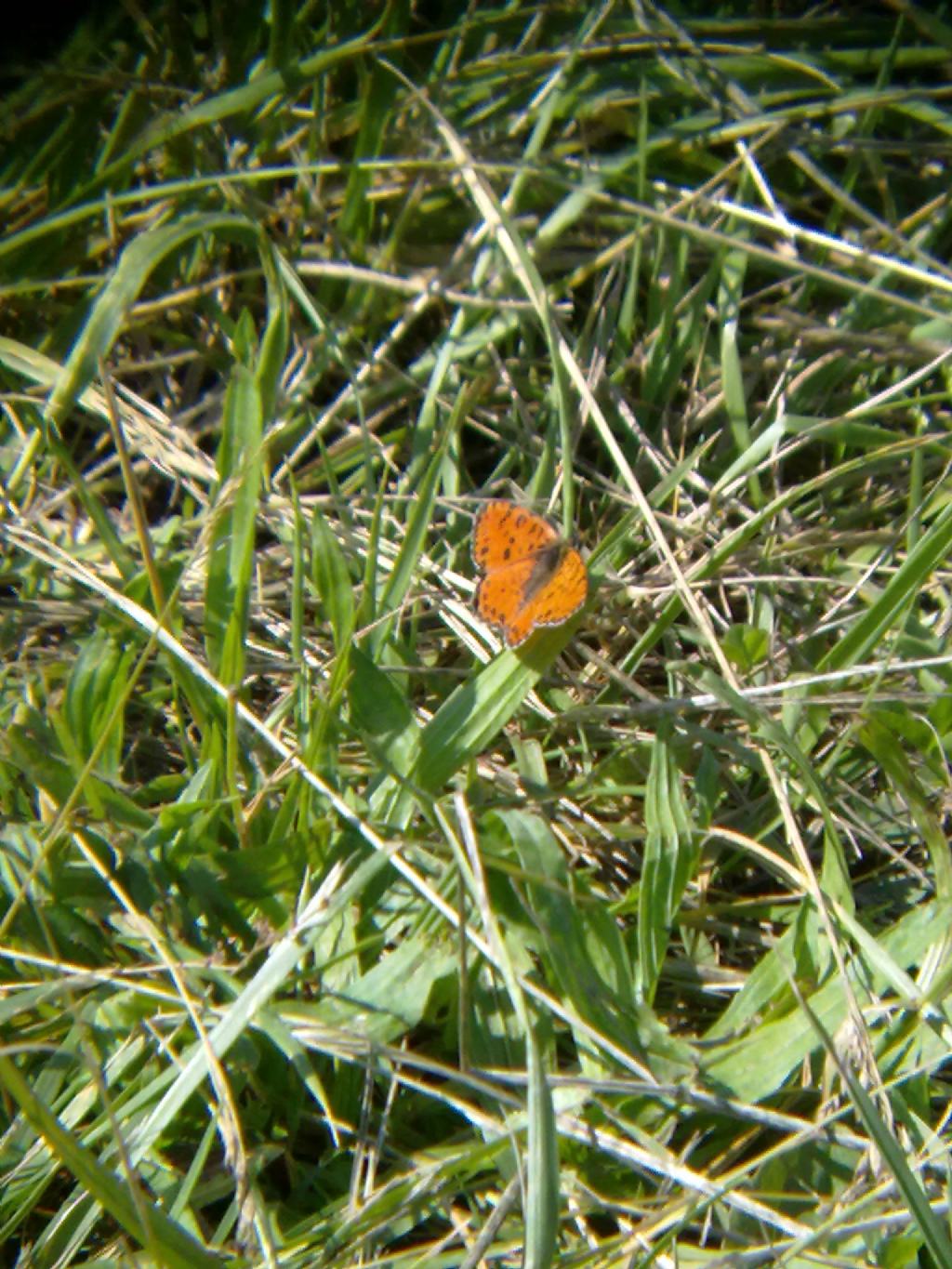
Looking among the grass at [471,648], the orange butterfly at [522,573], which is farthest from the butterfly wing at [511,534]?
the grass at [471,648]

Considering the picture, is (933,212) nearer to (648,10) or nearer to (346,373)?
(648,10)

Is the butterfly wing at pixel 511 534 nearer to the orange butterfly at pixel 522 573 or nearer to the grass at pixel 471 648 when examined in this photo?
the orange butterfly at pixel 522 573

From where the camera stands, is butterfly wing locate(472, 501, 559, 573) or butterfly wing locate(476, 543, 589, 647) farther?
butterfly wing locate(472, 501, 559, 573)

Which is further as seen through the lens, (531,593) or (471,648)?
(471,648)

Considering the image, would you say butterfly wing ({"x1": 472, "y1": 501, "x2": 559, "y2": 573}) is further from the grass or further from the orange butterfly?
the grass

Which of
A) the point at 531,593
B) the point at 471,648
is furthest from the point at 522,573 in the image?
the point at 471,648

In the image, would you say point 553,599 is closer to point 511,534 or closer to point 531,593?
point 531,593

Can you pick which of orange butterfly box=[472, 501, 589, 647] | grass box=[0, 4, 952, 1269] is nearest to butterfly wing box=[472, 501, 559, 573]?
orange butterfly box=[472, 501, 589, 647]

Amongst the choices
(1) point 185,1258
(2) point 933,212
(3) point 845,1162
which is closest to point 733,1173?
(3) point 845,1162
